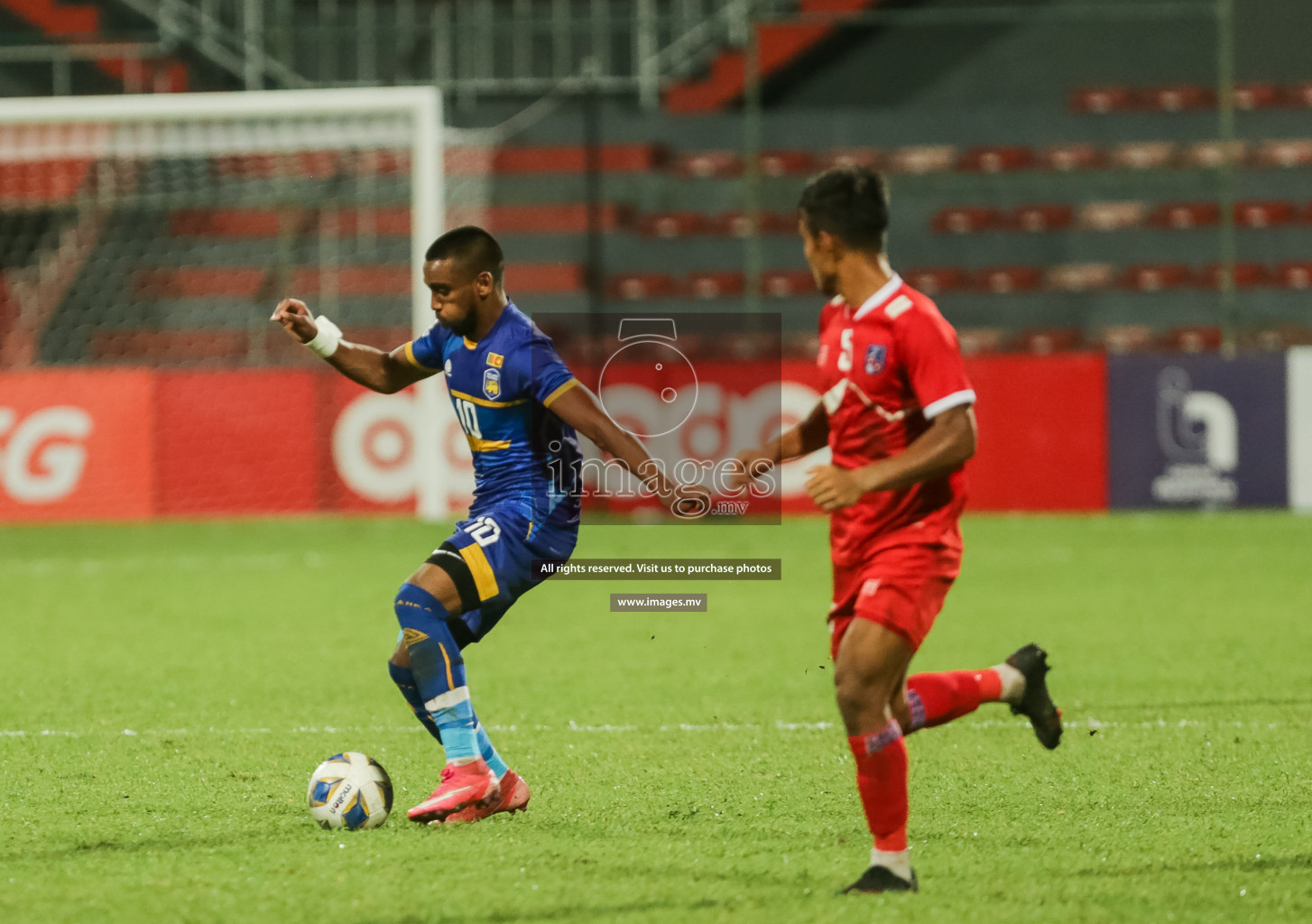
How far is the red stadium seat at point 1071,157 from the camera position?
19.2 m

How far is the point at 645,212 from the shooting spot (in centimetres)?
1981

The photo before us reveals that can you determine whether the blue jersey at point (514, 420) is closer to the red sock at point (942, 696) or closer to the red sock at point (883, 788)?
the red sock at point (942, 696)

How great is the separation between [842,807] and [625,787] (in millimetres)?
725

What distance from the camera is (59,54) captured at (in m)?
19.0

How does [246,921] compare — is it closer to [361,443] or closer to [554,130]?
[361,443]

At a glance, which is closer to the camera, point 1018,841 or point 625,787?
point 1018,841

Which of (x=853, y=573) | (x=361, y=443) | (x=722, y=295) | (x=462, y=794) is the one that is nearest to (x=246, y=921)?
(x=462, y=794)

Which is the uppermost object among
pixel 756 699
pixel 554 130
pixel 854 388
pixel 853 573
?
pixel 554 130

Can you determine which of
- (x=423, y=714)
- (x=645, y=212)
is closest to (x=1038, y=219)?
(x=645, y=212)

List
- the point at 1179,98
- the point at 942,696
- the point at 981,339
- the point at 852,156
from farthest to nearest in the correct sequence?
the point at 1179,98
the point at 852,156
the point at 981,339
the point at 942,696

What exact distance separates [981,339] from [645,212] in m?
4.27

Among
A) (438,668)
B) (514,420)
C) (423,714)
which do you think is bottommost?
(423,714)

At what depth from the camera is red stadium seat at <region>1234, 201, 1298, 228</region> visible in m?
18.7

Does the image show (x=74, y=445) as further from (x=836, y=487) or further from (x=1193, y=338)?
(x=836, y=487)
